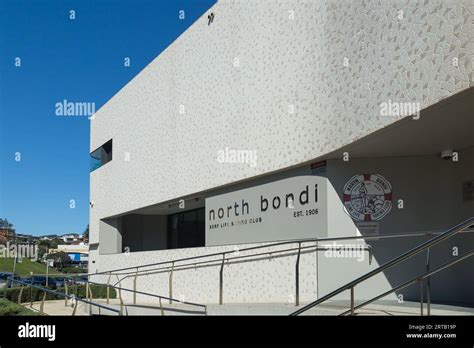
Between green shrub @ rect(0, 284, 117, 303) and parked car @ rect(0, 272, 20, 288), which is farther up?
parked car @ rect(0, 272, 20, 288)

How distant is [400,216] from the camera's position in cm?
1084

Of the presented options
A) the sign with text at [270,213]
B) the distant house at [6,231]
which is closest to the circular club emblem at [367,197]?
the sign with text at [270,213]

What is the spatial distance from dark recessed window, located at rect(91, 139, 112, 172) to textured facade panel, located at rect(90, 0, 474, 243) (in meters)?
3.31

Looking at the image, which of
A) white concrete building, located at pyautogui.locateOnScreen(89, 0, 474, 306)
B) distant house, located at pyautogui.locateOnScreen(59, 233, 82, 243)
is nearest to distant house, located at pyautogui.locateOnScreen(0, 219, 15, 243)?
white concrete building, located at pyautogui.locateOnScreen(89, 0, 474, 306)

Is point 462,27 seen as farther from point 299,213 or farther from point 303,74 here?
point 299,213

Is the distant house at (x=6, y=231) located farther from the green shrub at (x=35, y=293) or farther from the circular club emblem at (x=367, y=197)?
the circular club emblem at (x=367, y=197)

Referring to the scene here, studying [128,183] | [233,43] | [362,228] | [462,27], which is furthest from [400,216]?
[128,183]

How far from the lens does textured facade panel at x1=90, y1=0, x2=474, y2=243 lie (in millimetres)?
8133

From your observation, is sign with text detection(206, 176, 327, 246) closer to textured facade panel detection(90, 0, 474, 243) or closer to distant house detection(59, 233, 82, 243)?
textured facade panel detection(90, 0, 474, 243)

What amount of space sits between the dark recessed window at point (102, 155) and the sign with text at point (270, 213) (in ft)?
38.6

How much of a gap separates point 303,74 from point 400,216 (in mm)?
3560

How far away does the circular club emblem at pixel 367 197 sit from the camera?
35.7ft

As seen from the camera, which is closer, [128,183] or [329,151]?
[329,151]
